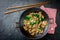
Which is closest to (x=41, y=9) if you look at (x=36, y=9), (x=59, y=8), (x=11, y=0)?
(x=36, y=9)

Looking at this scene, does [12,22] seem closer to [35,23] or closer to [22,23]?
[22,23]

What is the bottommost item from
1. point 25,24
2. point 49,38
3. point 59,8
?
point 49,38

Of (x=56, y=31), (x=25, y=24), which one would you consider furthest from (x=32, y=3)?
(x=56, y=31)

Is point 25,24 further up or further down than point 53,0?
further down

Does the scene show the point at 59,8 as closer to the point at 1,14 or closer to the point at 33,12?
the point at 33,12

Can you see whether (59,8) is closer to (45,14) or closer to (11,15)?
(45,14)

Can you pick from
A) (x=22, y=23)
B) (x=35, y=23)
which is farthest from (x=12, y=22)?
(x=35, y=23)
